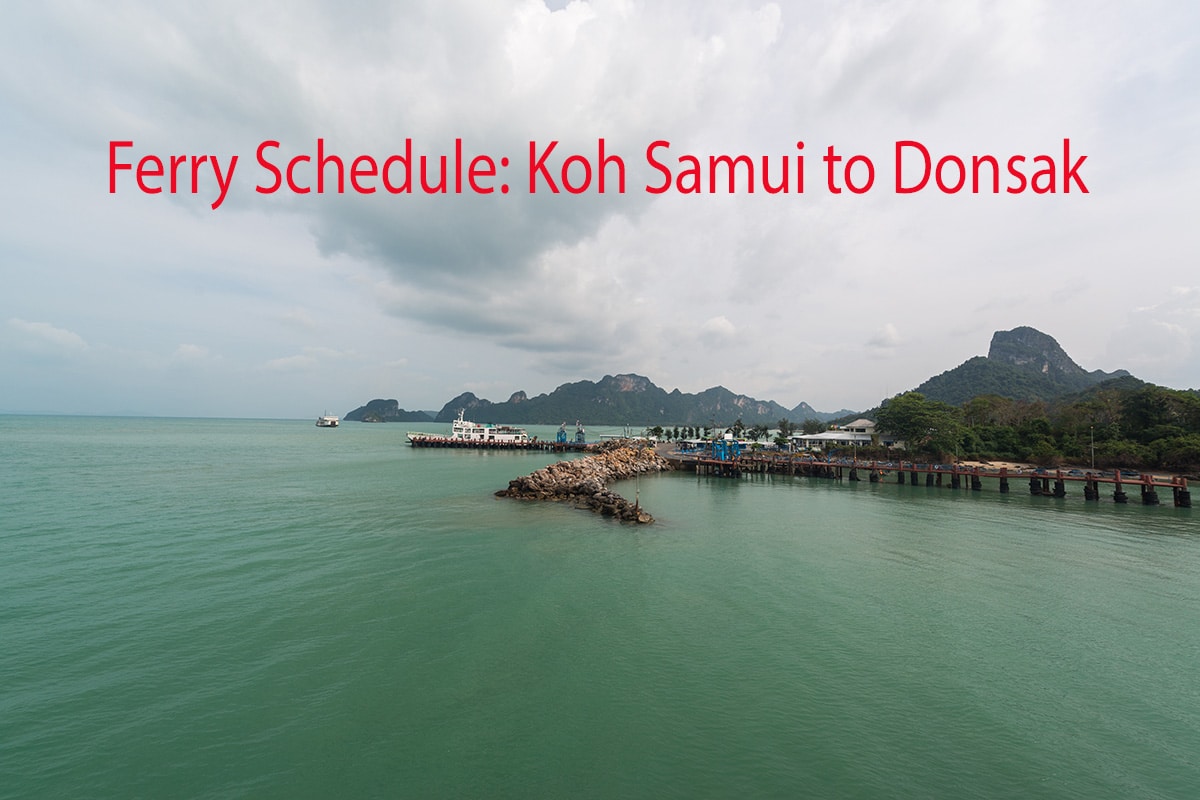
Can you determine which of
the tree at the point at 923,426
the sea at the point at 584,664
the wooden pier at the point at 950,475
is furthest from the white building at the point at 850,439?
the sea at the point at 584,664

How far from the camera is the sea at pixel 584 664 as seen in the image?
7.31 m

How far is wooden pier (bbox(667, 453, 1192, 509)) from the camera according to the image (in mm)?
35875

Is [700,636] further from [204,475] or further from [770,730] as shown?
[204,475]

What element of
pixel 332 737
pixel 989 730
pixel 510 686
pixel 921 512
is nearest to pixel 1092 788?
pixel 989 730

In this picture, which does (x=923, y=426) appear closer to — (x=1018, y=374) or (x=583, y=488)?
(x=583, y=488)

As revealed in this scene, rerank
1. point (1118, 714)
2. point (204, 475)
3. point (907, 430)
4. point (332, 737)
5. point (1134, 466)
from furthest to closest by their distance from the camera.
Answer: point (907, 430) → point (1134, 466) → point (204, 475) → point (1118, 714) → point (332, 737)

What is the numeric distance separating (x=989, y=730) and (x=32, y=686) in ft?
60.1

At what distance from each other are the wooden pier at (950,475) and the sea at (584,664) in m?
17.9

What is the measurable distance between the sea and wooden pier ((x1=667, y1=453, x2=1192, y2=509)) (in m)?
17.9

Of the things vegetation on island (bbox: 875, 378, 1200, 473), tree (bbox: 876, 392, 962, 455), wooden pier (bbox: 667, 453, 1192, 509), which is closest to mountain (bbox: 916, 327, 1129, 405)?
vegetation on island (bbox: 875, 378, 1200, 473)

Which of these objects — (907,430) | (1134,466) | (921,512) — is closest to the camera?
(921,512)

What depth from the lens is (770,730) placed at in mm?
8336

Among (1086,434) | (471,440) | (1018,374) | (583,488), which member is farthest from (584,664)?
(1018,374)

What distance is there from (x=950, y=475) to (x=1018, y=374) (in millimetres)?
120662
